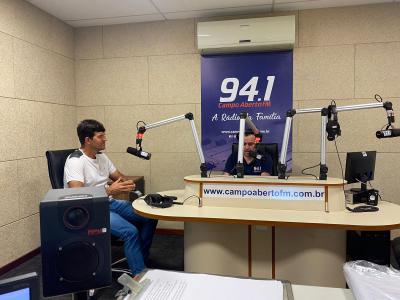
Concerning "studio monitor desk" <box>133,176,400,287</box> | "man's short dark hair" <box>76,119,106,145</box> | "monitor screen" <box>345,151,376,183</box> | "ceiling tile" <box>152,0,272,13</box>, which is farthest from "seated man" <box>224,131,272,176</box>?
"ceiling tile" <box>152,0,272,13</box>

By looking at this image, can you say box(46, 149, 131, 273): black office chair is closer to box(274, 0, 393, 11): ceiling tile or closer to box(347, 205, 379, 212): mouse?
box(347, 205, 379, 212): mouse

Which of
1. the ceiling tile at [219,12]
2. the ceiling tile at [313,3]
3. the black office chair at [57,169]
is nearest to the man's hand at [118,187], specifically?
the black office chair at [57,169]

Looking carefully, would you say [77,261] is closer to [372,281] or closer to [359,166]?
[372,281]

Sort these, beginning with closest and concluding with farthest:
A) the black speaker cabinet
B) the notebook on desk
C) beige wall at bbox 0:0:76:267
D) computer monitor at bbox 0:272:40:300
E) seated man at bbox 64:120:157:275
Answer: computer monitor at bbox 0:272:40:300, the black speaker cabinet, the notebook on desk, seated man at bbox 64:120:157:275, beige wall at bbox 0:0:76:267

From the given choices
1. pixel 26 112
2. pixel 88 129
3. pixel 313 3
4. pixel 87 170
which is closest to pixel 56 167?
pixel 87 170

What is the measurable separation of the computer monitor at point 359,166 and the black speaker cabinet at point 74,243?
86.6 inches

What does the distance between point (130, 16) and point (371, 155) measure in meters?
2.94

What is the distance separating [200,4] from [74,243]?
3058 millimetres

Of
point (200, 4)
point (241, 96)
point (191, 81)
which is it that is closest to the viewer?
point (200, 4)

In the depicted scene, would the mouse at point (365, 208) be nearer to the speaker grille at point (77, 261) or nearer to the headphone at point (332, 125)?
the headphone at point (332, 125)

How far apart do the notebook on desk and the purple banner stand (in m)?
2.67

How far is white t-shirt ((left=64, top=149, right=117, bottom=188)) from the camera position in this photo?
247cm

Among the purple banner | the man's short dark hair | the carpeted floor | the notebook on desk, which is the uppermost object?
the purple banner

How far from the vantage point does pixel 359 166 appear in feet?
8.20
